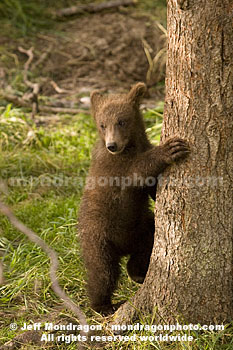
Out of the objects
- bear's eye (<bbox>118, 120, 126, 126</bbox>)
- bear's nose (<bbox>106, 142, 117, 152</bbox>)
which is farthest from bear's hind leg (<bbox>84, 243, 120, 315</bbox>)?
bear's eye (<bbox>118, 120, 126, 126</bbox>)

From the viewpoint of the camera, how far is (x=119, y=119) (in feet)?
14.8

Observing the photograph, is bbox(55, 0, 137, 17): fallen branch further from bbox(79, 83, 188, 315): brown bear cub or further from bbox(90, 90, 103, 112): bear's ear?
bbox(79, 83, 188, 315): brown bear cub

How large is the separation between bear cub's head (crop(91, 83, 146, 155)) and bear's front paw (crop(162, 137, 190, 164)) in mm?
749

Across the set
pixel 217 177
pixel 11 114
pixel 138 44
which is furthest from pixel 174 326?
pixel 138 44

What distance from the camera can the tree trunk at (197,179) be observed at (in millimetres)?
3244

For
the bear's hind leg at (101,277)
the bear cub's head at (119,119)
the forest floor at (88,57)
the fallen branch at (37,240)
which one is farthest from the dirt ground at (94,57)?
the fallen branch at (37,240)

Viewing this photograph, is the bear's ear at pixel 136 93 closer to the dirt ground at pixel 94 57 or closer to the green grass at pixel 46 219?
the green grass at pixel 46 219

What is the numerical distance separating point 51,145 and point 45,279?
2857mm

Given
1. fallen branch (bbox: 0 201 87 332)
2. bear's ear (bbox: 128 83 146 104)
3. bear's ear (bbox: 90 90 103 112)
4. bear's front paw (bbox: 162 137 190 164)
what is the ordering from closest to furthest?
fallen branch (bbox: 0 201 87 332)
bear's front paw (bbox: 162 137 190 164)
bear's ear (bbox: 128 83 146 104)
bear's ear (bbox: 90 90 103 112)

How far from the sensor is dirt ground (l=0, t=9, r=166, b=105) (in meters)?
8.59

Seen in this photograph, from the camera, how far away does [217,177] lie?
135 inches

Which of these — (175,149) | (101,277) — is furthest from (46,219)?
(175,149)

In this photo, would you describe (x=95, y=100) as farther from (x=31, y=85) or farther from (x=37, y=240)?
(x=31, y=85)

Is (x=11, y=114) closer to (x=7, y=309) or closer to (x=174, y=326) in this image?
(x=7, y=309)
